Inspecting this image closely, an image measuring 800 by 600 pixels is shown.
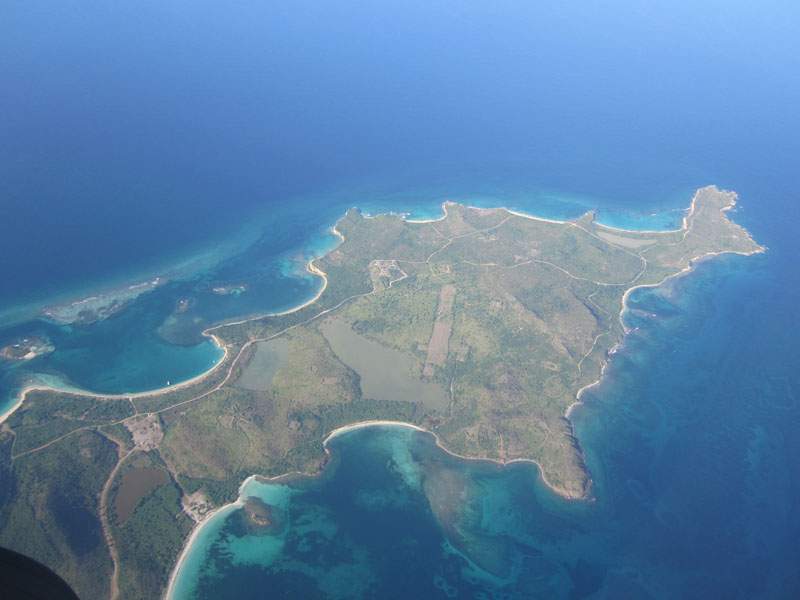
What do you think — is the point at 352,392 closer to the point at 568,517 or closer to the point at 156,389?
the point at 156,389

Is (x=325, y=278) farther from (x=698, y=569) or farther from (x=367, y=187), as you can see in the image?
(x=698, y=569)

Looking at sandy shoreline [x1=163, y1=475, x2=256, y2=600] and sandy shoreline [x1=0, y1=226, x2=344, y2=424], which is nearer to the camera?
sandy shoreline [x1=163, y1=475, x2=256, y2=600]

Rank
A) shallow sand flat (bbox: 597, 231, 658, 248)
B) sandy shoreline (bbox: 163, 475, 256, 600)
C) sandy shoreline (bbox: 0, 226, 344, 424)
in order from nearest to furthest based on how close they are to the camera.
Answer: sandy shoreline (bbox: 163, 475, 256, 600) < sandy shoreline (bbox: 0, 226, 344, 424) < shallow sand flat (bbox: 597, 231, 658, 248)

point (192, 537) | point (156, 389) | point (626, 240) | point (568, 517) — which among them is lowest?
point (192, 537)

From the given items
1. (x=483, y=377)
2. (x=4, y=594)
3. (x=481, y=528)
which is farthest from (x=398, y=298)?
(x=4, y=594)

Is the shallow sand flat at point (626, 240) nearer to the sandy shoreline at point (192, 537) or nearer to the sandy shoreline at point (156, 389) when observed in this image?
the sandy shoreline at point (156, 389)

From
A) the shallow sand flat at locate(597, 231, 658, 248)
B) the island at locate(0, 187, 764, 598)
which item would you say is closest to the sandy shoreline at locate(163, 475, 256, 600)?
the island at locate(0, 187, 764, 598)

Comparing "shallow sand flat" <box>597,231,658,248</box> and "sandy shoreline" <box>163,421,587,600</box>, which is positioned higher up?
"shallow sand flat" <box>597,231,658,248</box>

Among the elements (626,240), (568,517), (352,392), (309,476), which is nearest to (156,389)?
(309,476)

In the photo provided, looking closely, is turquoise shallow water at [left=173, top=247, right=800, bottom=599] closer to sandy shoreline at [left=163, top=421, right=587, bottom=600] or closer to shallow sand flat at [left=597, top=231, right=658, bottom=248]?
sandy shoreline at [left=163, top=421, right=587, bottom=600]

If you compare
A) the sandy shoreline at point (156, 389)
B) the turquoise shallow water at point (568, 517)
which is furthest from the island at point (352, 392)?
the turquoise shallow water at point (568, 517)
